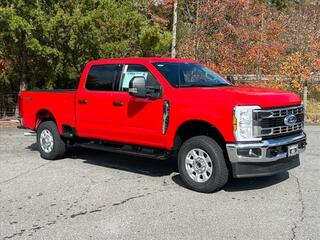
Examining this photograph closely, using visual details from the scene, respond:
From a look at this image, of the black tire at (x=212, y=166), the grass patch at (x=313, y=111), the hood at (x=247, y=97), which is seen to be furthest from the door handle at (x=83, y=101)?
the grass patch at (x=313, y=111)

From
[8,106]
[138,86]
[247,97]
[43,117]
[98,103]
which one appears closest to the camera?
[247,97]

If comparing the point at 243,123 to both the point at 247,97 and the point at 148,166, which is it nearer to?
the point at 247,97

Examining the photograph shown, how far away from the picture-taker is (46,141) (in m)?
8.81

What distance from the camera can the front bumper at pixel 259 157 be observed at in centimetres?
584

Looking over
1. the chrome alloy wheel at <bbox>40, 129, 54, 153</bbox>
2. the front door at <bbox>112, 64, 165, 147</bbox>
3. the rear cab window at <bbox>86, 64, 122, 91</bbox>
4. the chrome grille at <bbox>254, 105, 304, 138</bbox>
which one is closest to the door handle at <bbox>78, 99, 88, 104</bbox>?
the rear cab window at <bbox>86, 64, 122, 91</bbox>

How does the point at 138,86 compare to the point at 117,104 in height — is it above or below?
above

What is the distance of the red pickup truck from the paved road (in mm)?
413

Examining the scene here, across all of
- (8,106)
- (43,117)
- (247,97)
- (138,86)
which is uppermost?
(138,86)

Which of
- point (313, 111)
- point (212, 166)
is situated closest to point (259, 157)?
point (212, 166)

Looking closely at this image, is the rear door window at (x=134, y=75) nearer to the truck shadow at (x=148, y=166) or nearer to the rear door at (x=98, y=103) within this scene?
the rear door at (x=98, y=103)

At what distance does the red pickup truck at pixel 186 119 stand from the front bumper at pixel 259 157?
0.01 meters

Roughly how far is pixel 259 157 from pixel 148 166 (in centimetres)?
275

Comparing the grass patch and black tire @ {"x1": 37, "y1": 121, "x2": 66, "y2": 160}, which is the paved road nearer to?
black tire @ {"x1": 37, "y1": 121, "x2": 66, "y2": 160}

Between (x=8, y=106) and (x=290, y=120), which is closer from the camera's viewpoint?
(x=290, y=120)
